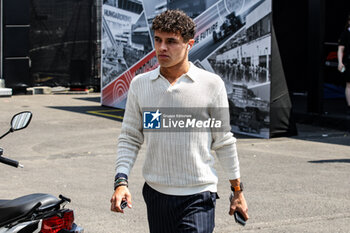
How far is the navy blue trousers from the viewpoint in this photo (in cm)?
318

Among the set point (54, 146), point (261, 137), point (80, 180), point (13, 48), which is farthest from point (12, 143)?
point (13, 48)

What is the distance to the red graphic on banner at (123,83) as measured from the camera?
1526cm

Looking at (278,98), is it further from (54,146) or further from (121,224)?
(121,224)

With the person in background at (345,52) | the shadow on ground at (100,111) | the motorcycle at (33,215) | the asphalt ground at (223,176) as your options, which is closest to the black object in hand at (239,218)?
the motorcycle at (33,215)

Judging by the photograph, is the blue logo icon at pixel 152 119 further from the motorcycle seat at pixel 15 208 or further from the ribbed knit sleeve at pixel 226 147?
the motorcycle seat at pixel 15 208

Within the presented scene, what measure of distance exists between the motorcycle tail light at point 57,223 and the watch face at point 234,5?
893 cm

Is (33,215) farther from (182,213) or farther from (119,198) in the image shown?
(182,213)

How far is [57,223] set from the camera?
3.26 metres

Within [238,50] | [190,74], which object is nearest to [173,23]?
[190,74]

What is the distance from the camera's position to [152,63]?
49.4 ft

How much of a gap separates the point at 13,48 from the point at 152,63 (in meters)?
7.90

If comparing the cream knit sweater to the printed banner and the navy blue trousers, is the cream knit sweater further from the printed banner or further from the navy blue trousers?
the printed banner

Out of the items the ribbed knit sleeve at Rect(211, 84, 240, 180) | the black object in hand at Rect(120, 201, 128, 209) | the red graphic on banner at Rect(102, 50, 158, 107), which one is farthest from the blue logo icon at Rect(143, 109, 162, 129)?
the red graphic on banner at Rect(102, 50, 158, 107)

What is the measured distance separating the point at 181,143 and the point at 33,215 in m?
0.89
